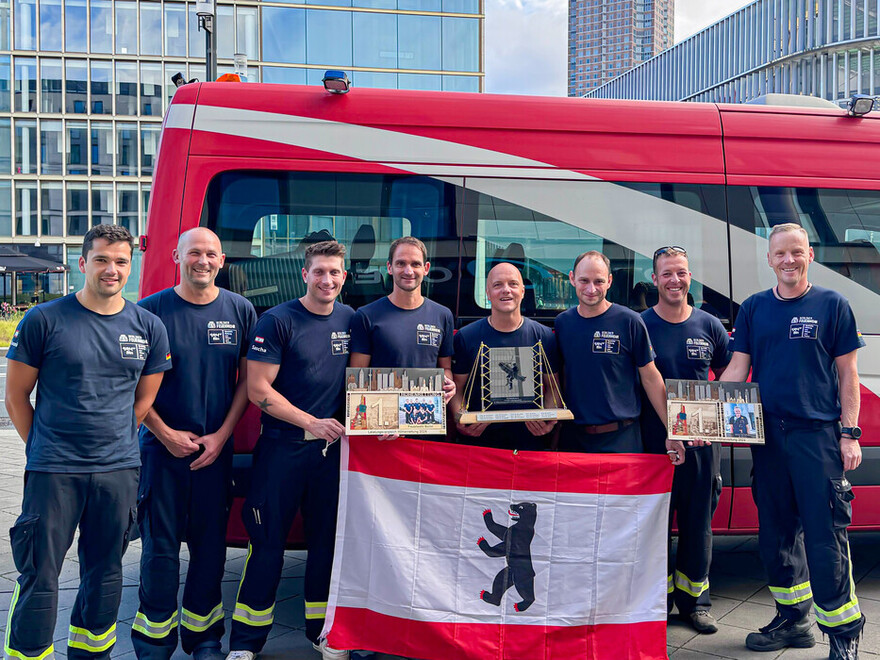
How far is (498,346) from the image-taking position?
392cm

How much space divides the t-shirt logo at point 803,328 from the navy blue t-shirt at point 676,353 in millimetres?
417

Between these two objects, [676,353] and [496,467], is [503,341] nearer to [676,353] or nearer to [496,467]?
[496,467]

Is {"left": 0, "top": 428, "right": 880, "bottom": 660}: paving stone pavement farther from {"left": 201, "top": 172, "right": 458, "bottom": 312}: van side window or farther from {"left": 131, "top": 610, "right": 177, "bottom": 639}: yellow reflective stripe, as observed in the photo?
{"left": 201, "top": 172, "right": 458, "bottom": 312}: van side window

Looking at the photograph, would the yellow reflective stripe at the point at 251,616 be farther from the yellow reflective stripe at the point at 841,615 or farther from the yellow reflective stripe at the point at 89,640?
the yellow reflective stripe at the point at 841,615

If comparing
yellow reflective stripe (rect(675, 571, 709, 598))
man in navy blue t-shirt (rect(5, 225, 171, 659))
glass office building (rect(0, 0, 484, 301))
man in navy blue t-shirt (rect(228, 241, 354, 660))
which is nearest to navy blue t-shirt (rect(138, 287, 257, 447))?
man in navy blue t-shirt (rect(228, 241, 354, 660))

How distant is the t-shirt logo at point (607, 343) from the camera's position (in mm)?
3896

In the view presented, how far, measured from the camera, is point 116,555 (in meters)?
3.44

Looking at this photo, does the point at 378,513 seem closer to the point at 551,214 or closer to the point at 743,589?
the point at 551,214

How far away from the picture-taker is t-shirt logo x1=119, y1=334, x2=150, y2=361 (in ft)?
11.1

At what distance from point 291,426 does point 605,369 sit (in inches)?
60.3

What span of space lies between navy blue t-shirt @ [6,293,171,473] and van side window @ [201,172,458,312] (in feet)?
3.46

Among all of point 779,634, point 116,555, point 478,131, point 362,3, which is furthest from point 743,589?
point 362,3

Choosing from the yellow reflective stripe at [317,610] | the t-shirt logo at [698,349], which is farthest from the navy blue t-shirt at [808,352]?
the yellow reflective stripe at [317,610]

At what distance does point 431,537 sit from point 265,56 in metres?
39.6
